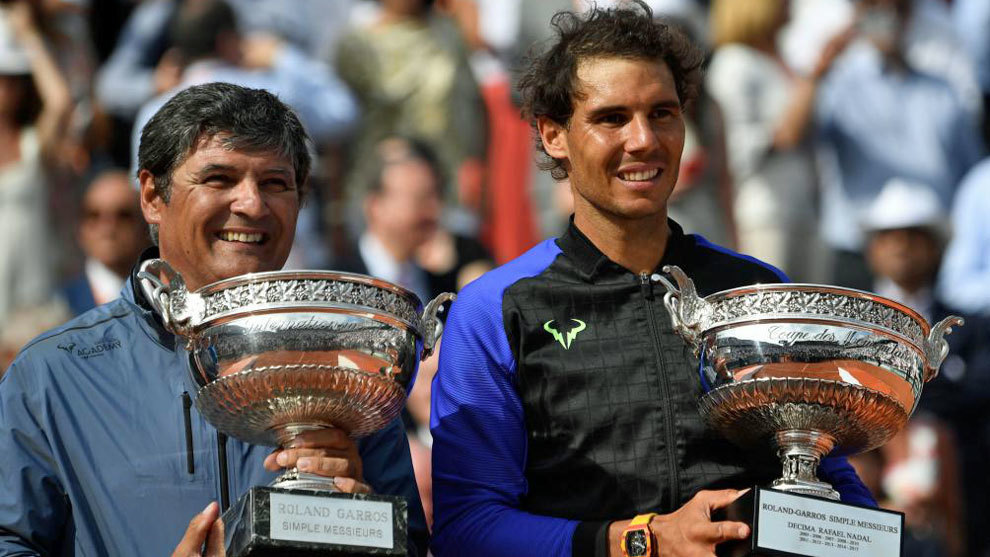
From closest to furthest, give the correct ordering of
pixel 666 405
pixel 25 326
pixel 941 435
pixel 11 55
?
pixel 666 405, pixel 25 326, pixel 941 435, pixel 11 55

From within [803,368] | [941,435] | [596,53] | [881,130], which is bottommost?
[803,368]

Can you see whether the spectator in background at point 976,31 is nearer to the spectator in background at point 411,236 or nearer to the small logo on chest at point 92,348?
the spectator in background at point 411,236

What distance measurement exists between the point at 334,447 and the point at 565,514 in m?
0.52

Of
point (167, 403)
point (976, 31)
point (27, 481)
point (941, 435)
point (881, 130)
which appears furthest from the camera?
point (976, 31)

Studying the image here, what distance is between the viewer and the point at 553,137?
12.6ft

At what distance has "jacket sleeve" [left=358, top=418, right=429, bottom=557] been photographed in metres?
3.34

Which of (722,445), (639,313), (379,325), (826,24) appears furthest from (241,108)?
(826,24)

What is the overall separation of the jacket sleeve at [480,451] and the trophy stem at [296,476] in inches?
15.1

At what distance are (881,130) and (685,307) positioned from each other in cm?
586

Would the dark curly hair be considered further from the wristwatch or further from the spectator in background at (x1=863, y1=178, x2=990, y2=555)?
the spectator in background at (x1=863, y1=178, x2=990, y2=555)

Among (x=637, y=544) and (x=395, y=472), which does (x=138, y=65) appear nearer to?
(x=395, y=472)

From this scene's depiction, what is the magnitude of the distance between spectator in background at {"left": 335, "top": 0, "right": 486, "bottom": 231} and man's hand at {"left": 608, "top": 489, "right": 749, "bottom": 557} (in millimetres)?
5240

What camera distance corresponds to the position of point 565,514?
3451mm

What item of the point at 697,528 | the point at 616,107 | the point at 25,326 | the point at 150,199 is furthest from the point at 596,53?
the point at 25,326
